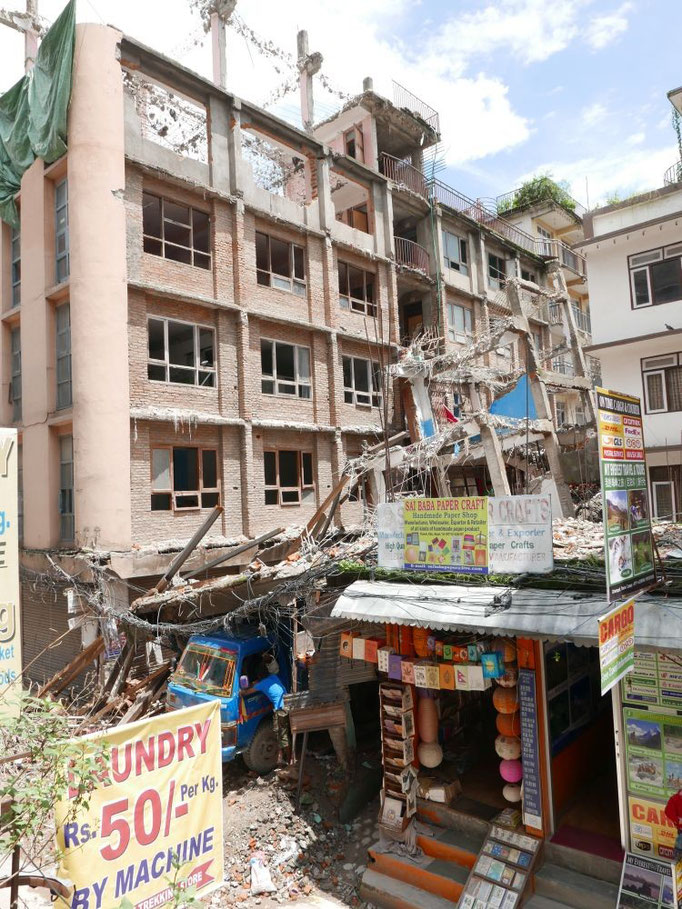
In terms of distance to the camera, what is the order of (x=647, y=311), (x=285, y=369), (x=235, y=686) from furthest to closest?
(x=285, y=369), (x=647, y=311), (x=235, y=686)

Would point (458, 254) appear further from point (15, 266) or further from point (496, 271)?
point (15, 266)

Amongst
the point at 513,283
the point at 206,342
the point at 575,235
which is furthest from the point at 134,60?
the point at 575,235

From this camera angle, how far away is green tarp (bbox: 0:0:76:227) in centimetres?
1844

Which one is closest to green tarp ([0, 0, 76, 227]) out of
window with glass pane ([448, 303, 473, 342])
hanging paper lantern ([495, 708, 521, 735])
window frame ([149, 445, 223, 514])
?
window frame ([149, 445, 223, 514])

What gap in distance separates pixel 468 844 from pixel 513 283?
13.7 metres

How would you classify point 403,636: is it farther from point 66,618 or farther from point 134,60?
point 134,60

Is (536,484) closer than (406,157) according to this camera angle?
Yes

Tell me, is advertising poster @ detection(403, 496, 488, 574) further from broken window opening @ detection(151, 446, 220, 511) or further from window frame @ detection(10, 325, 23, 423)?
window frame @ detection(10, 325, 23, 423)

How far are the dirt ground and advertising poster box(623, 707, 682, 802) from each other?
4331mm

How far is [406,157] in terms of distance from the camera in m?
31.5

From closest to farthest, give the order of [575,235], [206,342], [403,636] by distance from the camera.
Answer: [403,636] → [206,342] → [575,235]

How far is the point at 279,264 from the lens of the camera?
24094mm

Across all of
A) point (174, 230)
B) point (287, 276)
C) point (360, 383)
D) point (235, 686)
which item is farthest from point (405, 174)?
point (235, 686)

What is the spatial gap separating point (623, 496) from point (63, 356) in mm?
17201
